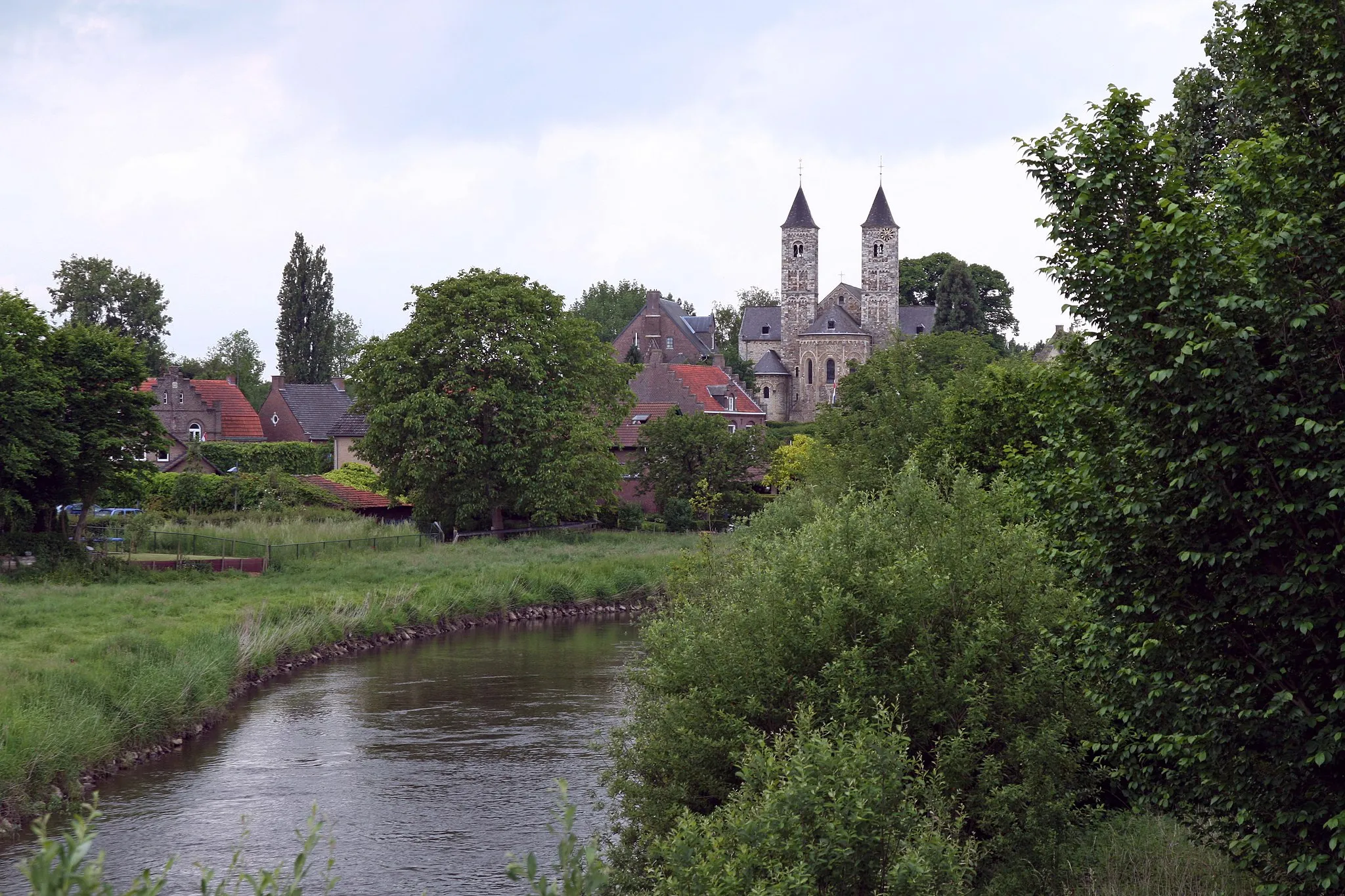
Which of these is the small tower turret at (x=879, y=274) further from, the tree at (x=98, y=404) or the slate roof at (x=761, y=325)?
the tree at (x=98, y=404)

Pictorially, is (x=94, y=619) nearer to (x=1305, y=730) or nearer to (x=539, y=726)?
(x=539, y=726)

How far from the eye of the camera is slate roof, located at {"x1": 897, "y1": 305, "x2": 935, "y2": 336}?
369 ft

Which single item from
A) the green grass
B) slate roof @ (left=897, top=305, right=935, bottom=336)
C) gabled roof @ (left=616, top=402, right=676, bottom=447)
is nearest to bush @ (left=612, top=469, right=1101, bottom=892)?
the green grass

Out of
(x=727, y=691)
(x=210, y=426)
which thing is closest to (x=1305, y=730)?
(x=727, y=691)

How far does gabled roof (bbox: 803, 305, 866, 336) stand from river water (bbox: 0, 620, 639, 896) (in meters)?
81.3

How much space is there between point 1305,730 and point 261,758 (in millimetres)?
17028

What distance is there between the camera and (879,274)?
110 m

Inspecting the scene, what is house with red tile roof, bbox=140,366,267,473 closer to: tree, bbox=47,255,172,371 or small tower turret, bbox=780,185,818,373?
tree, bbox=47,255,172,371

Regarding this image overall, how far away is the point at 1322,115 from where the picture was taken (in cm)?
843

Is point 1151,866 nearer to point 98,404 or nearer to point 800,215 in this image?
point 98,404

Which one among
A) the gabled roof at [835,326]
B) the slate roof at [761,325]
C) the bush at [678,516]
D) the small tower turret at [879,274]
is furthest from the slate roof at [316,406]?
the small tower turret at [879,274]

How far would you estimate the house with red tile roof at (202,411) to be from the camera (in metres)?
78.3

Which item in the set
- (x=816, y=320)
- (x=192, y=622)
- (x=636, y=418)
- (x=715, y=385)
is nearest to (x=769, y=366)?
(x=816, y=320)

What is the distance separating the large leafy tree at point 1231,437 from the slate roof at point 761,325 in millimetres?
108258
